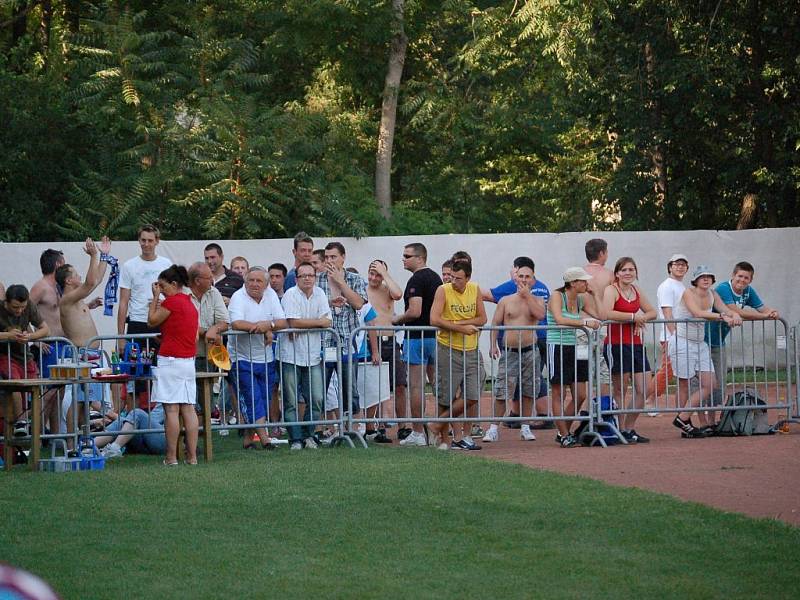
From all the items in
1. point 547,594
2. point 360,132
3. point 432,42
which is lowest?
point 547,594


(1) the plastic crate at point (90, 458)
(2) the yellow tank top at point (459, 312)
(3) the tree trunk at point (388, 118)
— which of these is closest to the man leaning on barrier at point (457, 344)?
Answer: (2) the yellow tank top at point (459, 312)

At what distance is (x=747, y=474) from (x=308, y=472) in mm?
3601

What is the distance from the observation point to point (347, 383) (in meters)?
13.2

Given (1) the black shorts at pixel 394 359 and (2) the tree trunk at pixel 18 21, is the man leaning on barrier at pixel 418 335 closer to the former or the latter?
(1) the black shorts at pixel 394 359

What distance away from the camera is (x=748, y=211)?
25.8 metres

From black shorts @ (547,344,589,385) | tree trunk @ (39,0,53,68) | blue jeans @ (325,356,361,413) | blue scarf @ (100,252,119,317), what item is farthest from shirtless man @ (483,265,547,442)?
tree trunk @ (39,0,53,68)

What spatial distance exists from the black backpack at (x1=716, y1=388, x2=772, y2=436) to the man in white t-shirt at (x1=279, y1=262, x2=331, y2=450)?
4.35 meters

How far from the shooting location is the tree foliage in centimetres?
2311

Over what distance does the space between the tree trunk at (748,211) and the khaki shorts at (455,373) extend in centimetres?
1455

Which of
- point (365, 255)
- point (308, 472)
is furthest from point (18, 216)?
point (308, 472)

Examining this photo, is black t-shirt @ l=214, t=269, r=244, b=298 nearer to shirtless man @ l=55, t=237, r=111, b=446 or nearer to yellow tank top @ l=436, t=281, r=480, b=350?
shirtless man @ l=55, t=237, r=111, b=446

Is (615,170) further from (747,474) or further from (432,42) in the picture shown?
(747,474)

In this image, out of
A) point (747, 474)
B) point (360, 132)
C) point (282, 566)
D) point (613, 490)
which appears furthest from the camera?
point (360, 132)

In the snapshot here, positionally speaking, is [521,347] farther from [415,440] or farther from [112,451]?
[112,451]
